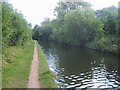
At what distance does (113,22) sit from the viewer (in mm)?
33625

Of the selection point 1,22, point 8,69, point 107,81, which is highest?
point 1,22

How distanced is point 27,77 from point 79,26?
25.4 m

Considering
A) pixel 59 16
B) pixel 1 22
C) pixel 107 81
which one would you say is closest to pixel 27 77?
pixel 1 22

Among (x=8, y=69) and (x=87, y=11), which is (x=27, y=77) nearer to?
(x=8, y=69)

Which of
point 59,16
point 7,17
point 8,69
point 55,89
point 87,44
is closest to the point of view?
point 55,89

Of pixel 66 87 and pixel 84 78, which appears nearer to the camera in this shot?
pixel 66 87

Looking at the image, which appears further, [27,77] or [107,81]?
[107,81]

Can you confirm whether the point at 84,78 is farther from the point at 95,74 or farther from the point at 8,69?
the point at 8,69

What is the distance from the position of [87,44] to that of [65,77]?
22515mm

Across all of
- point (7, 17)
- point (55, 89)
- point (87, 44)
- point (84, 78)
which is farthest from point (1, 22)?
point (87, 44)

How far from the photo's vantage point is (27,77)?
336 inches

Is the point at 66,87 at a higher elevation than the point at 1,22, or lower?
lower

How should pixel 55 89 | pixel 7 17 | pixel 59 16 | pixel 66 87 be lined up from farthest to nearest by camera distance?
1. pixel 59 16
2. pixel 7 17
3. pixel 66 87
4. pixel 55 89

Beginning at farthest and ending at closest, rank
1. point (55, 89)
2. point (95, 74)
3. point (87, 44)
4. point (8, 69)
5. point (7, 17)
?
point (87, 44) → point (95, 74) → point (8, 69) → point (7, 17) → point (55, 89)
